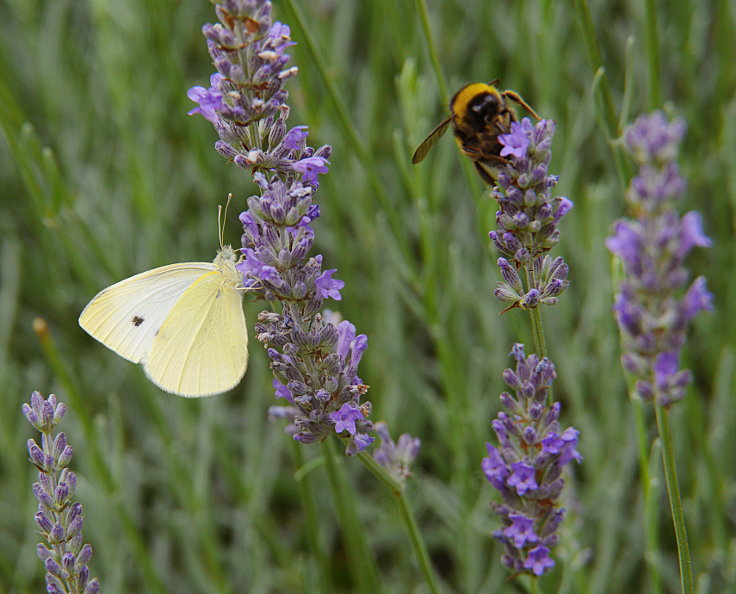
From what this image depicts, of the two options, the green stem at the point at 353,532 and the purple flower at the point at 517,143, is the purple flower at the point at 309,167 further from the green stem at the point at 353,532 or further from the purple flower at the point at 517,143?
the green stem at the point at 353,532

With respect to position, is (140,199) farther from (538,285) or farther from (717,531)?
(717,531)

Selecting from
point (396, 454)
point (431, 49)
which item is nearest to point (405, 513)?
point (396, 454)

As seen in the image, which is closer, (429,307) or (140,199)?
(429,307)

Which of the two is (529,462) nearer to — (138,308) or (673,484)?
(673,484)

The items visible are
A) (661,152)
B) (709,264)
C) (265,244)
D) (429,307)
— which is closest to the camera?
(661,152)

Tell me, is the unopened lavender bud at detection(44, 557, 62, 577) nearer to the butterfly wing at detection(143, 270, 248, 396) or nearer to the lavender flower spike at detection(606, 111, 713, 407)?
the butterfly wing at detection(143, 270, 248, 396)

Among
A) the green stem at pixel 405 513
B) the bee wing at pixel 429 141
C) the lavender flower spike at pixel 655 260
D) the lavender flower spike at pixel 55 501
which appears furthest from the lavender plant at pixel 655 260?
the lavender flower spike at pixel 55 501

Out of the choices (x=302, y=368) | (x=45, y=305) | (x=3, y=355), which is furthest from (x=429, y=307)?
(x=45, y=305)
